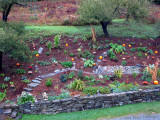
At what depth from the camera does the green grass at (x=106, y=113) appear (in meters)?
6.73

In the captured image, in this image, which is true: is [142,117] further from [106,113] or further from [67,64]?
[67,64]

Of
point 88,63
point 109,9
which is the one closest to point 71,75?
point 88,63

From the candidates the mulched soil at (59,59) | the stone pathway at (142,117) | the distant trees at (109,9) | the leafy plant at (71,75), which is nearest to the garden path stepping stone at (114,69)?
the mulched soil at (59,59)

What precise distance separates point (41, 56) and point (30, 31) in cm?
266

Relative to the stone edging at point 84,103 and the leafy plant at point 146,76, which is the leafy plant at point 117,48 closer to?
the leafy plant at point 146,76

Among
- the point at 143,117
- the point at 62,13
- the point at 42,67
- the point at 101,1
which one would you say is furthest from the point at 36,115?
the point at 62,13

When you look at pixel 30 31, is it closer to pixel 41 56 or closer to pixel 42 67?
pixel 41 56

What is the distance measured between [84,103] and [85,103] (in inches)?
1.5

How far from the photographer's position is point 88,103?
7176mm

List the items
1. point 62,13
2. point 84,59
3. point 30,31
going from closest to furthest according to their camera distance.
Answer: point 84,59 < point 30,31 < point 62,13

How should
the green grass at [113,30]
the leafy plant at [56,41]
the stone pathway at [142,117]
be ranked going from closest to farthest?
1. the stone pathway at [142,117]
2. the leafy plant at [56,41]
3. the green grass at [113,30]

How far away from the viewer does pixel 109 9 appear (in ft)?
35.2

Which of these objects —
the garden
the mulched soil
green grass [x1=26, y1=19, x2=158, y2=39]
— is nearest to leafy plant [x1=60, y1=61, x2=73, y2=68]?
the garden

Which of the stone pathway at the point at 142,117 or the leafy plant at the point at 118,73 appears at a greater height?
the leafy plant at the point at 118,73
